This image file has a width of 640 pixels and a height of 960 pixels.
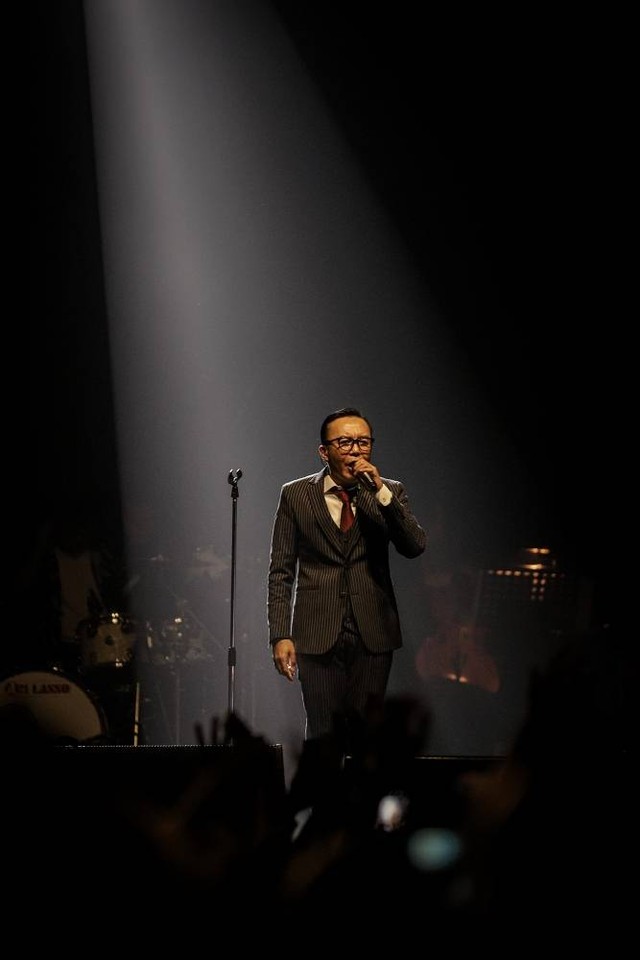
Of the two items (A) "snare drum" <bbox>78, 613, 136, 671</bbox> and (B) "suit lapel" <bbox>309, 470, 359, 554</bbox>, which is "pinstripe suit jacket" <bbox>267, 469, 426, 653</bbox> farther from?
(A) "snare drum" <bbox>78, 613, 136, 671</bbox>

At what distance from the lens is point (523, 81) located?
8.57 meters

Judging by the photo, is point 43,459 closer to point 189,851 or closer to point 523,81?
point 523,81

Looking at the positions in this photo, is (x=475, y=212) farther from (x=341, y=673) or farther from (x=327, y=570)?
(x=341, y=673)

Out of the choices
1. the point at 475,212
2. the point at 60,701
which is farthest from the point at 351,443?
the point at 475,212

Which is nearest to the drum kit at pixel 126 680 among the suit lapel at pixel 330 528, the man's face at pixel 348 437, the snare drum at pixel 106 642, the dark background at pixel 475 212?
the snare drum at pixel 106 642

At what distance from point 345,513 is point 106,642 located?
10.1 feet

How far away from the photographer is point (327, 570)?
172 inches

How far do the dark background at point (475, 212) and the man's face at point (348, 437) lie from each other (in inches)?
190

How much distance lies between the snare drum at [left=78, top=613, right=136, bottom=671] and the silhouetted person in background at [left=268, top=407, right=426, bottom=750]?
2745 millimetres

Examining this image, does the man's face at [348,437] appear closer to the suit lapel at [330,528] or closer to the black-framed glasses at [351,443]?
the black-framed glasses at [351,443]

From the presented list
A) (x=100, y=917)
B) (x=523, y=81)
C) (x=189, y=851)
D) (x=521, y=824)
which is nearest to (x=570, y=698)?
(x=521, y=824)

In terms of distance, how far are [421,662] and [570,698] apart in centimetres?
755

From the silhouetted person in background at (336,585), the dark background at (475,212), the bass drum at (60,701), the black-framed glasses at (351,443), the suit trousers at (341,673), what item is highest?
the dark background at (475,212)

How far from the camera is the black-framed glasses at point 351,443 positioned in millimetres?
4266
